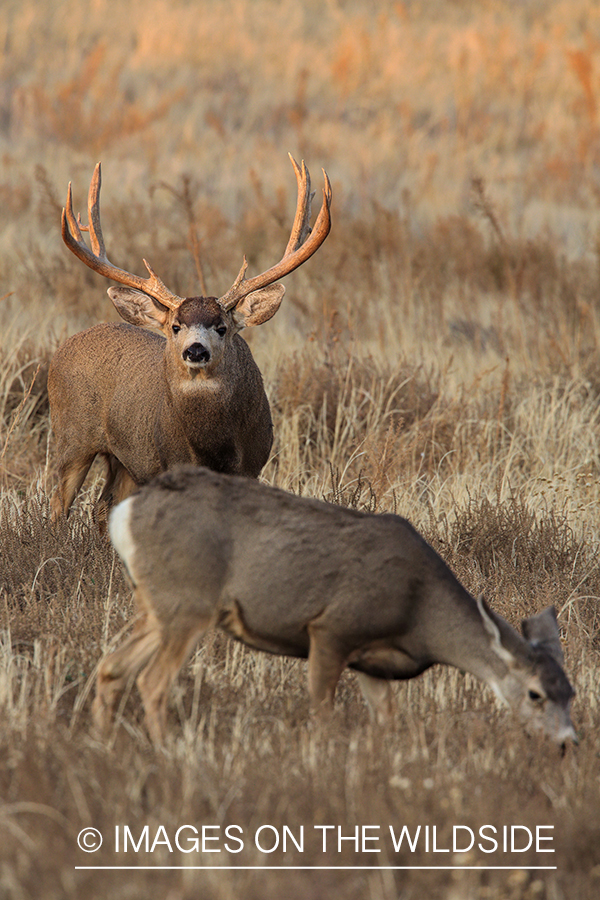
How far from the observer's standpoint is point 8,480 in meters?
7.45

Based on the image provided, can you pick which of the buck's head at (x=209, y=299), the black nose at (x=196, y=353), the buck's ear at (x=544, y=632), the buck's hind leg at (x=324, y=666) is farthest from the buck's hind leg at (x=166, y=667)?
the buck's head at (x=209, y=299)

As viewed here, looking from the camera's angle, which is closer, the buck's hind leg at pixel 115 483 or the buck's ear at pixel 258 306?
the buck's ear at pixel 258 306

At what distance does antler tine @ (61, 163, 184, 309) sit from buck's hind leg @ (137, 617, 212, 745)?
2.61 m

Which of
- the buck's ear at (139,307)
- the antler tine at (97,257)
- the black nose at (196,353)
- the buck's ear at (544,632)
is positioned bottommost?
the buck's ear at (544,632)

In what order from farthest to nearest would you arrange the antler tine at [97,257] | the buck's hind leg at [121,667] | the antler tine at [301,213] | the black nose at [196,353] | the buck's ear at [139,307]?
the antler tine at [301,213], the buck's ear at [139,307], the antler tine at [97,257], the black nose at [196,353], the buck's hind leg at [121,667]

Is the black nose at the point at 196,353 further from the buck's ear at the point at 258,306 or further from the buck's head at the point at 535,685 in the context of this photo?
the buck's head at the point at 535,685

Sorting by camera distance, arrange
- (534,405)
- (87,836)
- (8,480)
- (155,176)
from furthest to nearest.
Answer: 1. (155,176)
2. (534,405)
3. (8,480)
4. (87,836)

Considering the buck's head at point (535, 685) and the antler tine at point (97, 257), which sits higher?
the antler tine at point (97, 257)

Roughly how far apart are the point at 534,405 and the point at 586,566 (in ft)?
8.81

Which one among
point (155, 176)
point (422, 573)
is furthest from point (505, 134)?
point (422, 573)

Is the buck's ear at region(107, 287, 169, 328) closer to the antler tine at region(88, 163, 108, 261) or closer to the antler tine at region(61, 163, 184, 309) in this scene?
the antler tine at region(61, 163, 184, 309)

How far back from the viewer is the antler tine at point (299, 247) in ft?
20.5

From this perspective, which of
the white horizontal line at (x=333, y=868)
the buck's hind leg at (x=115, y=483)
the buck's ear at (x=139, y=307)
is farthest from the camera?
the buck's hind leg at (x=115, y=483)

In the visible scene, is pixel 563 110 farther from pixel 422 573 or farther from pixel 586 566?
pixel 422 573
